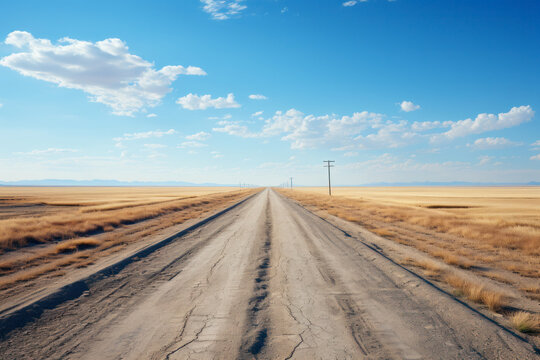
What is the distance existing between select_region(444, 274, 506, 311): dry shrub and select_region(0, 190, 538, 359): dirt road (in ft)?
1.63

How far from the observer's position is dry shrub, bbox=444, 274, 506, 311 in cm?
464

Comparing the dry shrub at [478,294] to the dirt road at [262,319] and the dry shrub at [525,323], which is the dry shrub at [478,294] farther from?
the dirt road at [262,319]

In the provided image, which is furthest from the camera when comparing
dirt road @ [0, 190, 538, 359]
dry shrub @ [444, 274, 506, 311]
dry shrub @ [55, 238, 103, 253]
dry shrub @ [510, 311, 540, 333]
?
dry shrub @ [55, 238, 103, 253]

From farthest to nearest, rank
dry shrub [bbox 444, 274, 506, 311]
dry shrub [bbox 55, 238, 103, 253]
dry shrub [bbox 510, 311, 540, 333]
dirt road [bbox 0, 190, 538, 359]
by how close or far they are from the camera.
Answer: dry shrub [bbox 55, 238, 103, 253] → dry shrub [bbox 444, 274, 506, 311] → dry shrub [bbox 510, 311, 540, 333] → dirt road [bbox 0, 190, 538, 359]

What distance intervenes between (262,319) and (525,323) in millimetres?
4044

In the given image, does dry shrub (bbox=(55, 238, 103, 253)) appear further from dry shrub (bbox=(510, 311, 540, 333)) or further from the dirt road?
dry shrub (bbox=(510, 311, 540, 333))

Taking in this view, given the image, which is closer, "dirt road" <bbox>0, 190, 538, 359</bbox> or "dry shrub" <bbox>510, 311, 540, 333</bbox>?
"dirt road" <bbox>0, 190, 538, 359</bbox>

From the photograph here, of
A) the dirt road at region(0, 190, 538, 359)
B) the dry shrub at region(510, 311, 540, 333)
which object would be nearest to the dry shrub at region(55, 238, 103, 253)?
the dirt road at region(0, 190, 538, 359)

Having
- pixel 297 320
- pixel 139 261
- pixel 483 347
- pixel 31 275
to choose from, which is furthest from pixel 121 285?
pixel 483 347

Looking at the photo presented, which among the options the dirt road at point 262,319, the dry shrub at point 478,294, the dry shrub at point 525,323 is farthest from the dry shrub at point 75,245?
the dry shrub at point 525,323

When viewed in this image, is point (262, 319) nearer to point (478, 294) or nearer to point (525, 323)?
point (525, 323)

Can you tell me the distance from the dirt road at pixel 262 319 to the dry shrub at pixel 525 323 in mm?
326

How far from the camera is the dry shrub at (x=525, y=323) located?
381 centimetres

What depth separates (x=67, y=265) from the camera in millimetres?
7535
